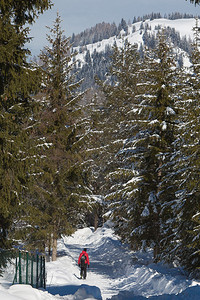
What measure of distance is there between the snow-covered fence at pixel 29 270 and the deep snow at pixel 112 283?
38 centimetres

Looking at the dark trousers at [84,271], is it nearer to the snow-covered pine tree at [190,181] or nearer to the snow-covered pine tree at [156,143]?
the snow-covered pine tree at [156,143]

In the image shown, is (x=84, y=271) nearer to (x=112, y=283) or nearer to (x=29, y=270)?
(x=112, y=283)

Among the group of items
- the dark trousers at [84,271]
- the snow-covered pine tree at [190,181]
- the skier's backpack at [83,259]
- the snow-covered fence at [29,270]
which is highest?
the snow-covered pine tree at [190,181]

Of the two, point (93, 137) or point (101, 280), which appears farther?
point (93, 137)

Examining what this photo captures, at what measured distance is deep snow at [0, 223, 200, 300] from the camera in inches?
423

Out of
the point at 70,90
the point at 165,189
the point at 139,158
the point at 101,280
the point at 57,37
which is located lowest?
the point at 101,280

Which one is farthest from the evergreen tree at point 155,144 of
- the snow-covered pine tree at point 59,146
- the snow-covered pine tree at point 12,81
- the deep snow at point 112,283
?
the snow-covered pine tree at point 12,81

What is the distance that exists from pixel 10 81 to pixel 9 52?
0.86 meters

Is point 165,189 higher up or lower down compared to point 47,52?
lower down

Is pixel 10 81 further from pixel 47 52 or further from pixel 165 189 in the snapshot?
pixel 47 52

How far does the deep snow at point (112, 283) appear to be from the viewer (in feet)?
35.2

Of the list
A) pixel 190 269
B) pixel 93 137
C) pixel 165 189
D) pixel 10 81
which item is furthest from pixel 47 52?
pixel 190 269

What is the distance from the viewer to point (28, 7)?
10.9 metres

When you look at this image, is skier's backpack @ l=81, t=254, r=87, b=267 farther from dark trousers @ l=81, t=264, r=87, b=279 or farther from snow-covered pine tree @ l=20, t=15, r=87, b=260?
snow-covered pine tree @ l=20, t=15, r=87, b=260
